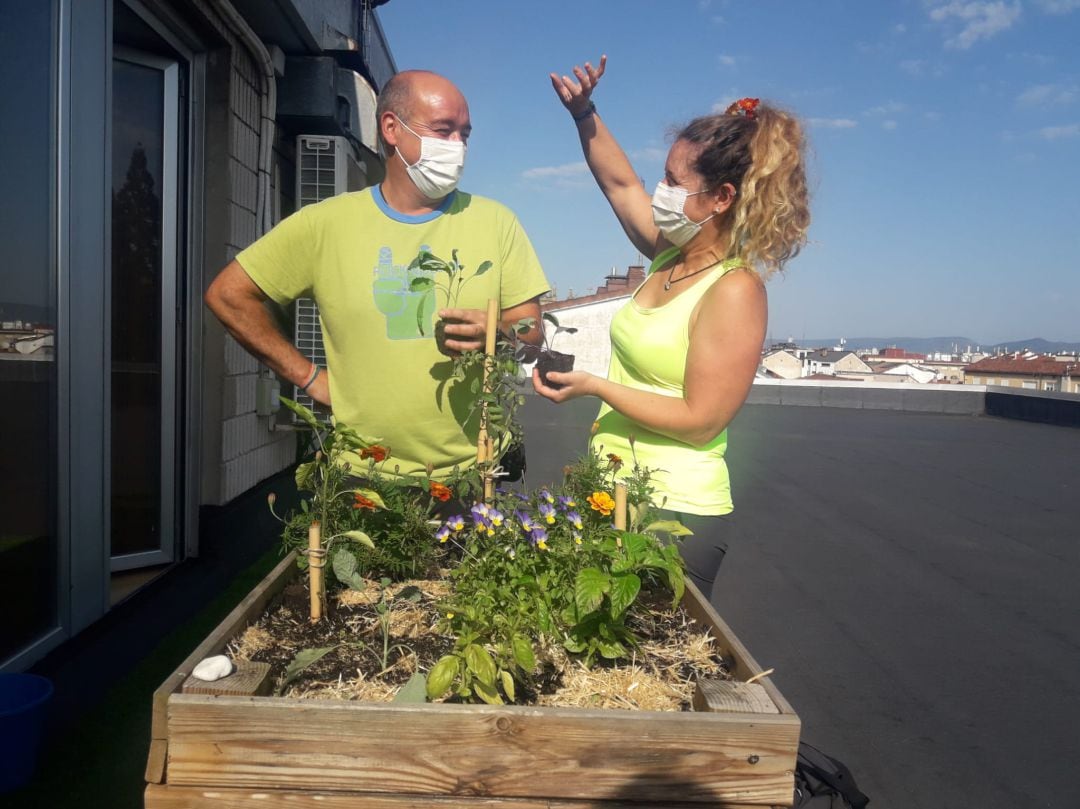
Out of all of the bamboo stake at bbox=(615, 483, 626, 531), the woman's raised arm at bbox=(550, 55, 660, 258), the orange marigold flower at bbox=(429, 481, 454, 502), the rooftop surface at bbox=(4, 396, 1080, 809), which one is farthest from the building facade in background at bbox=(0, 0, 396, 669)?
the bamboo stake at bbox=(615, 483, 626, 531)

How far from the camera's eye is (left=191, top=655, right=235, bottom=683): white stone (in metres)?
1.42

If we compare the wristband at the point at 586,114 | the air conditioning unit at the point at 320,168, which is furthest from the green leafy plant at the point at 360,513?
the air conditioning unit at the point at 320,168

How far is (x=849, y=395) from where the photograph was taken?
20969mm

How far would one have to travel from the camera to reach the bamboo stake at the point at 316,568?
6.11 ft

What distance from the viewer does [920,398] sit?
20359 mm

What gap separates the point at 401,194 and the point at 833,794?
5.90ft

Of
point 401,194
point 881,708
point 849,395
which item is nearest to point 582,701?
point 401,194

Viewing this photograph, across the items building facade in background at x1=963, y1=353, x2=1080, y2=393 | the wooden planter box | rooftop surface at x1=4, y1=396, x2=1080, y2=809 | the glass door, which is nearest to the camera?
the wooden planter box

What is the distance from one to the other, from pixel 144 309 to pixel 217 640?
3.10 meters

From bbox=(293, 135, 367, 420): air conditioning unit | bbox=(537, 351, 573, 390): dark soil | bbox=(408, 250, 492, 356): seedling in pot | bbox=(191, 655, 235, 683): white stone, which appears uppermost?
bbox=(293, 135, 367, 420): air conditioning unit

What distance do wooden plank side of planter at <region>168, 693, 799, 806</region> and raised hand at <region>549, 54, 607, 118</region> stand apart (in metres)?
1.87

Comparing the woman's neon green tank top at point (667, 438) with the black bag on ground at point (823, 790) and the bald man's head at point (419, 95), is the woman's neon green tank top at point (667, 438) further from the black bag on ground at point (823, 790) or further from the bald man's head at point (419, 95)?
the bald man's head at point (419, 95)

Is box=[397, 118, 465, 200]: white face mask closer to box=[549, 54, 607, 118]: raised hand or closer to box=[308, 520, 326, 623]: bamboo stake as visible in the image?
box=[549, 54, 607, 118]: raised hand

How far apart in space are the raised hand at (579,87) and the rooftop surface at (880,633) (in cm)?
234
